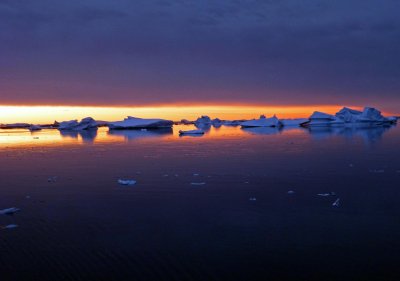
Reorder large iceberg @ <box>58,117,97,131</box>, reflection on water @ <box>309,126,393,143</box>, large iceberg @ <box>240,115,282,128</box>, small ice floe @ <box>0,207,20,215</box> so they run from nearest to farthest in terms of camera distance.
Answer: small ice floe @ <box>0,207,20,215</box> → reflection on water @ <box>309,126,393,143</box> → large iceberg @ <box>58,117,97,131</box> → large iceberg @ <box>240,115,282,128</box>

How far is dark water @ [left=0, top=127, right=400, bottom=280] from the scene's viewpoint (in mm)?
5078

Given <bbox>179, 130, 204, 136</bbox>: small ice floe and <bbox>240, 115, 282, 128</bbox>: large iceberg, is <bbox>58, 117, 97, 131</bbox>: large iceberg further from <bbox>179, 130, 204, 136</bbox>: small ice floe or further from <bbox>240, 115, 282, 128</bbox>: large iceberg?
<bbox>240, 115, 282, 128</bbox>: large iceberg

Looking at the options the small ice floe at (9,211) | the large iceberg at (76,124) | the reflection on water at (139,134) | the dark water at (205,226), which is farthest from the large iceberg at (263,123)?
the small ice floe at (9,211)

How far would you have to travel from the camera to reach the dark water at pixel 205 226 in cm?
508

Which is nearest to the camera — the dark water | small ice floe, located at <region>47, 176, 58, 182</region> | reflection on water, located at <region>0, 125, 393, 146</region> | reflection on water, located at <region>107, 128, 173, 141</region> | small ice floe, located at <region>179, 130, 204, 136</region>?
the dark water

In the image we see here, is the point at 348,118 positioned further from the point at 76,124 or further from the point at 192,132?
the point at 76,124

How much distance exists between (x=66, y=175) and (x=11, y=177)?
1673mm

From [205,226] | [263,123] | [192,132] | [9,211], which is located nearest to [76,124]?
[192,132]

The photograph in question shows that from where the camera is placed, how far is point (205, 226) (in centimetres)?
679

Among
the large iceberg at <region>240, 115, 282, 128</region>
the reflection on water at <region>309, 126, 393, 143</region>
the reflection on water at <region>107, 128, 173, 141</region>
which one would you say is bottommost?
the reflection on water at <region>107, 128, 173, 141</region>

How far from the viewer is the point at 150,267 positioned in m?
5.14

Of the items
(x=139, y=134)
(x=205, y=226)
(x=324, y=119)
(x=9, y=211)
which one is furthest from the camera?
(x=324, y=119)

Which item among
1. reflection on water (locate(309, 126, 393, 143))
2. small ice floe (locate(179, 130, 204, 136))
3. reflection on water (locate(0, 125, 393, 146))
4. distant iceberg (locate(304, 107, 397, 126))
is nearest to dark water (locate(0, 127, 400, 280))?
reflection on water (locate(0, 125, 393, 146))

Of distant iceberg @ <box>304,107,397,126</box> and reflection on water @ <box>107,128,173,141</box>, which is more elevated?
distant iceberg @ <box>304,107,397,126</box>
